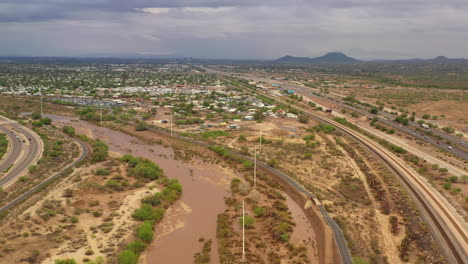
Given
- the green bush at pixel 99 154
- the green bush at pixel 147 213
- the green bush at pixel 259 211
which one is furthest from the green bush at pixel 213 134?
the green bush at pixel 147 213

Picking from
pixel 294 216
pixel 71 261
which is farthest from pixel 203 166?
pixel 71 261

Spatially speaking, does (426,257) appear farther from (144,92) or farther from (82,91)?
(82,91)

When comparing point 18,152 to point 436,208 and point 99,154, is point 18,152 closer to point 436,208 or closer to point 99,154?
point 99,154

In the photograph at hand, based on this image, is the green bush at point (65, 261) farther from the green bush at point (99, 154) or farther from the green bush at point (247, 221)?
the green bush at point (99, 154)

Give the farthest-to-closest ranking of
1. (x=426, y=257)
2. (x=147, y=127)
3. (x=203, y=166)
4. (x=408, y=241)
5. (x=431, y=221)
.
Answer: (x=147, y=127) → (x=203, y=166) → (x=431, y=221) → (x=408, y=241) → (x=426, y=257)

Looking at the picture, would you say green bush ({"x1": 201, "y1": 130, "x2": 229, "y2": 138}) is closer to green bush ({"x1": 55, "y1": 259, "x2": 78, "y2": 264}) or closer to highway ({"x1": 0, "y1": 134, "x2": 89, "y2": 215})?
highway ({"x1": 0, "y1": 134, "x2": 89, "y2": 215})

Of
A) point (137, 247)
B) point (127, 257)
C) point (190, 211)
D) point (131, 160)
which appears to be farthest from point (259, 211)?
point (131, 160)

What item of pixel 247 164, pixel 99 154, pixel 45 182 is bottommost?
pixel 45 182
